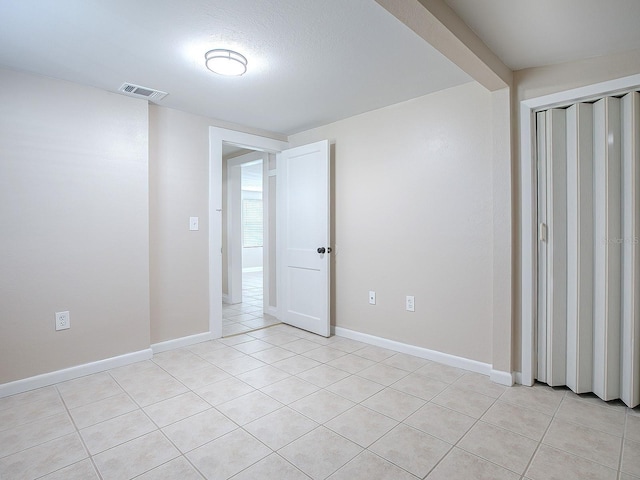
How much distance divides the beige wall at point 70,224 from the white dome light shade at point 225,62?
1.09 m

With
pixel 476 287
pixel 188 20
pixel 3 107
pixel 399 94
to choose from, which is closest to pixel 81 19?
pixel 188 20

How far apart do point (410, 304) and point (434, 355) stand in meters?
0.46

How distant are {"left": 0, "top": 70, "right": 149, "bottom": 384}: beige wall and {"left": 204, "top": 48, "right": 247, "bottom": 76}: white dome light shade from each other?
1.09m

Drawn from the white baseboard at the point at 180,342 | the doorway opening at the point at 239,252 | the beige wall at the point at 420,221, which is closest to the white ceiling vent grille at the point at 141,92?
the doorway opening at the point at 239,252

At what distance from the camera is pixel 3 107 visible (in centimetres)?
232

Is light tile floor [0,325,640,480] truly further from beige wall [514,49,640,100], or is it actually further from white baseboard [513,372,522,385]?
beige wall [514,49,640,100]

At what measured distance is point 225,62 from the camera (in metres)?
2.17

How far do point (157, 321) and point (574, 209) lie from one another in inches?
136

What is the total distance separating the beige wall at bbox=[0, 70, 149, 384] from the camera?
236 centimetres

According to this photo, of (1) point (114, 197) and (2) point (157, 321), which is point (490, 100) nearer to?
(1) point (114, 197)

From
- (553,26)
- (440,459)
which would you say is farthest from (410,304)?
(553,26)

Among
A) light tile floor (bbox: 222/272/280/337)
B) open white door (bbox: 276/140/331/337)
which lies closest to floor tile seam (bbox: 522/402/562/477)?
open white door (bbox: 276/140/331/337)

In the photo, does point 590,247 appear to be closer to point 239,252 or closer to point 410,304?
point 410,304

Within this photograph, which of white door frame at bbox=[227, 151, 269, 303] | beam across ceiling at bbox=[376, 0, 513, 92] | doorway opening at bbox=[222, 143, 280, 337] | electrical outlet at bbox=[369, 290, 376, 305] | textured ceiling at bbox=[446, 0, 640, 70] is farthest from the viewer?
white door frame at bbox=[227, 151, 269, 303]
